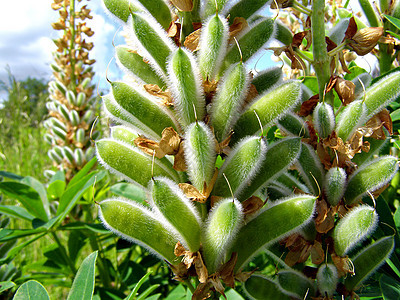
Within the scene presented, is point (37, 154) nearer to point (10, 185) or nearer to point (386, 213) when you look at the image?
point (10, 185)

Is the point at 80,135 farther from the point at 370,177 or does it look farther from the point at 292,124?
the point at 370,177

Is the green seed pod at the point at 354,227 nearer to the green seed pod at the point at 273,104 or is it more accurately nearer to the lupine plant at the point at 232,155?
the lupine plant at the point at 232,155

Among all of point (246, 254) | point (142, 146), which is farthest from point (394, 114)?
point (142, 146)

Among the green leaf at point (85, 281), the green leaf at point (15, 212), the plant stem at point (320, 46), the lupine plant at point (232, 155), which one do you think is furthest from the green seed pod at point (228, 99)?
the green leaf at point (15, 212)

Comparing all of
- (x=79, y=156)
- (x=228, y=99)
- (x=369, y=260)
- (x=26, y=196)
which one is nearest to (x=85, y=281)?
(x=228, y=99)

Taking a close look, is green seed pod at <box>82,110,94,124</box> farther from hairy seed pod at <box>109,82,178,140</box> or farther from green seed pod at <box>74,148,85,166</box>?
hairy seed pod at <box>109,82,178,140</box>
